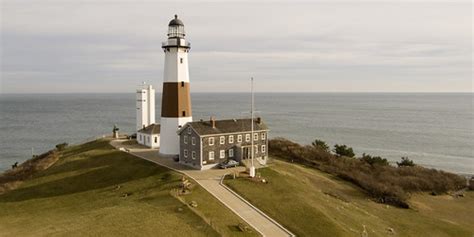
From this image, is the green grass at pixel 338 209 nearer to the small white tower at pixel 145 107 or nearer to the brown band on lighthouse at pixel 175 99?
the brown band on lighthouse at pixel 175 99

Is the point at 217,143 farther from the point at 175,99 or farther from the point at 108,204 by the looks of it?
the point at 108,204

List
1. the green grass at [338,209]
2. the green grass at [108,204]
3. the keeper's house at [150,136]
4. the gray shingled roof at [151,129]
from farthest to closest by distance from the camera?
1. the gray shingled roof at [151,129]
2. the keeper's house at [150,136]
3. the green grass at [338,209]
4. the green grass at [108,204]

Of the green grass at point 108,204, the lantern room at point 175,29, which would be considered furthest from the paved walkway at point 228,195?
Answer: the lantern room at point 175,29

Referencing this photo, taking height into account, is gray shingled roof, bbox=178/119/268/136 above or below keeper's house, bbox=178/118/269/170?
above

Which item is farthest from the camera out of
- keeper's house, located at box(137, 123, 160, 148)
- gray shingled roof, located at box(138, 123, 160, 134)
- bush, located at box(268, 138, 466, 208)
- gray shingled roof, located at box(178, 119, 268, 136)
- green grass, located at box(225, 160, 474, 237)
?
gray shingled roof, located at box(138, 123, 160, 134)

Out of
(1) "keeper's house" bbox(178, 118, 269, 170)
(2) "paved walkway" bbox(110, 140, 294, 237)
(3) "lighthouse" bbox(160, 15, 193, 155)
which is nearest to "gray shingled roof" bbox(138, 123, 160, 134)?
(2) "paved walkway" bbox(110, 140, 294, 237)

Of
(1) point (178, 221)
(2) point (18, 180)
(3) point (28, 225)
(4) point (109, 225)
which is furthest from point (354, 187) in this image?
(2) point (18, 180)

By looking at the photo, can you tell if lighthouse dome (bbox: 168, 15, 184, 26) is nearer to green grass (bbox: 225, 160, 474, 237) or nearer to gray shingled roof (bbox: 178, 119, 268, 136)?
gray shingled roof (bbox: 178, 119, 268, 136)

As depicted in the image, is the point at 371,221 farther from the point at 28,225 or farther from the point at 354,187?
the point at 28,225
